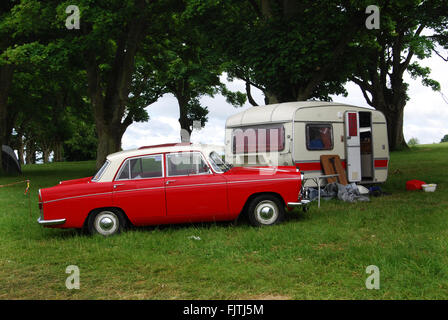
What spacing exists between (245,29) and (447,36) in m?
11.7

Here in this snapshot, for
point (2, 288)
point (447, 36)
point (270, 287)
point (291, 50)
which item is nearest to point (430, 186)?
point (291, 50)

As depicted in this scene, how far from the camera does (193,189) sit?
7.77m

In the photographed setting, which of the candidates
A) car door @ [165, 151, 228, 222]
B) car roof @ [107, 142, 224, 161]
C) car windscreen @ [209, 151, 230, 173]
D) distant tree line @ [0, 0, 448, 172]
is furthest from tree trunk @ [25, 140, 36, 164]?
car door @ [165, 151, 228, 222]

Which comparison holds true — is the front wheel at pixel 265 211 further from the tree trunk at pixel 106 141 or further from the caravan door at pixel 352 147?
the tree trunk at pixel 106 141

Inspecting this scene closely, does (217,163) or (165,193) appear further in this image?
(217,163)

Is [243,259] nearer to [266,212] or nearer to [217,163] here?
[266,212]

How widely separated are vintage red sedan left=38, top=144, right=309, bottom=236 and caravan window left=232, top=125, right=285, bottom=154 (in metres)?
3.85

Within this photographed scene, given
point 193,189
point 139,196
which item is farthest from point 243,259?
point 139,196

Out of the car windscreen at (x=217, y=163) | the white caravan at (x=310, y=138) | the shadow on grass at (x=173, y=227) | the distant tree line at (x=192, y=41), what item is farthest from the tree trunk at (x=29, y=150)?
the car windscreen at (x=217, y=163)

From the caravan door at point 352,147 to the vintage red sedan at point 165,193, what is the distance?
4.86 meters

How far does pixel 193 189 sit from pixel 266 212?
4.73 ft

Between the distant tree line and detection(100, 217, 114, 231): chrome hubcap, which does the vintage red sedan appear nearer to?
detection(100, 217, 114, 231): chrome hubcap

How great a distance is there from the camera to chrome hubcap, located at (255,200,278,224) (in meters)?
8.06

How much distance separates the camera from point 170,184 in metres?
7.77
